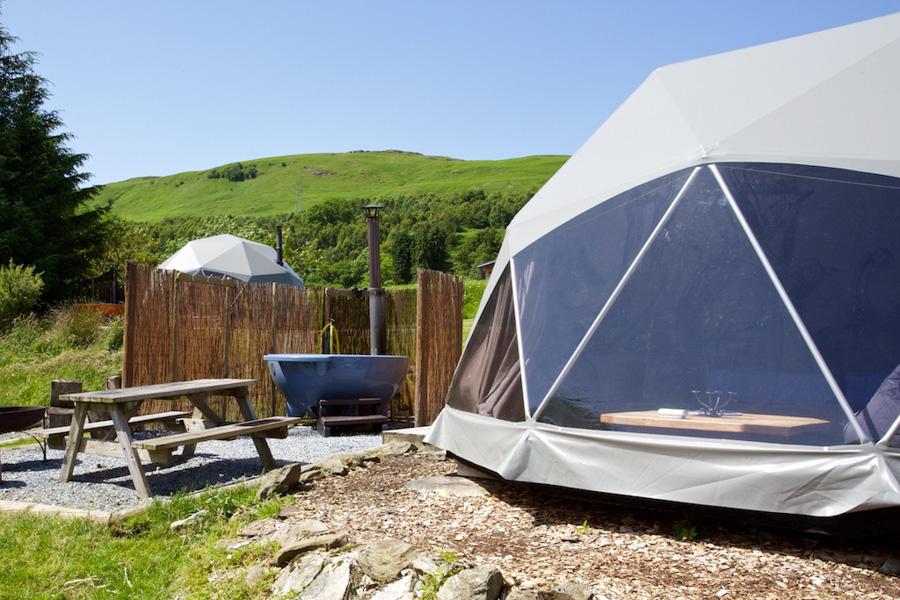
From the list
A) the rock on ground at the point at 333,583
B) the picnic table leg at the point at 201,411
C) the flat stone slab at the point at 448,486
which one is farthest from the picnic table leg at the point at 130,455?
the rock on ground at the point at 333,583

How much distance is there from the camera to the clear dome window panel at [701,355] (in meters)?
4.14

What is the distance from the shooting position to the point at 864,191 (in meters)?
4.29

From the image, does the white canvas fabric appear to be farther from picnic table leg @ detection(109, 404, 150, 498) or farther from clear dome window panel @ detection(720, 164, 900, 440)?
clear dome window panel @ detection(720, 164, 900, 440)

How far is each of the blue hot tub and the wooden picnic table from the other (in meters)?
2.04

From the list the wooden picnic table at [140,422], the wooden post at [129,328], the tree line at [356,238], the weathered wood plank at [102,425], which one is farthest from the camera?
the tree line at [356,238]

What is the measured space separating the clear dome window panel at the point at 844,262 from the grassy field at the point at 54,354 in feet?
34.4

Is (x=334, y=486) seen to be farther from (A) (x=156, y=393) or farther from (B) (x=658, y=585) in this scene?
(B) (x=658, y=585)

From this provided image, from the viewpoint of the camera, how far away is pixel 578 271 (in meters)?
5.10

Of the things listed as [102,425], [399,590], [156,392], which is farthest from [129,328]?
[399,590]

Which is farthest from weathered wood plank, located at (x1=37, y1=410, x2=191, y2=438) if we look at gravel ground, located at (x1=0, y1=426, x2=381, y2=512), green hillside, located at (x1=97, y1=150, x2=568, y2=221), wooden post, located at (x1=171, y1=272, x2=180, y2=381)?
green hillside, located at (x1=97, y1=150, x2=568, y2=221)

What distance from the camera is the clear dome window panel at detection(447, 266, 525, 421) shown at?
518 centimetres

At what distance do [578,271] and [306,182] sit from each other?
110 metres

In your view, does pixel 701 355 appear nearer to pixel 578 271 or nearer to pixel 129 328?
pixel 578 271

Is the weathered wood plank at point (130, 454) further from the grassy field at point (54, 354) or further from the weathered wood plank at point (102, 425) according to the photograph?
the grassy field at point (54, 354)
